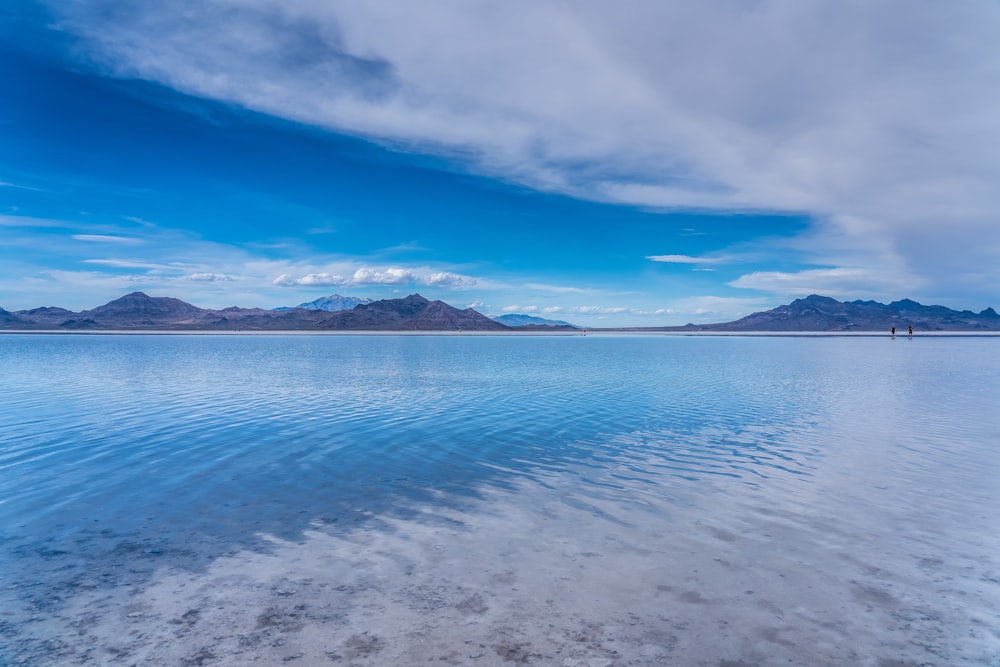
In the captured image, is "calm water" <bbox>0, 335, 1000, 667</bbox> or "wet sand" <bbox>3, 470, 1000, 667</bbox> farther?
"calm water" <bbox>0, 335, 1000, 667</bbox>

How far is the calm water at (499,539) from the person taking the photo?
7.89m

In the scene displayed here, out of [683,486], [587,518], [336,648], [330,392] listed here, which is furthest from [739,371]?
[336,648]

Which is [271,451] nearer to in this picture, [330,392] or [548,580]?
[548,580]

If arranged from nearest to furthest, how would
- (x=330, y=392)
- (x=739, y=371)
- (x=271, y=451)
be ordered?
1. (x=271, y=451)
2. (x=330, y=392)
3. (x=739, y=371)

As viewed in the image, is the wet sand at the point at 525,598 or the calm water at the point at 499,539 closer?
the wet sand at the point at 525,598

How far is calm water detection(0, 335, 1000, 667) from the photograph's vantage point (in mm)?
7891

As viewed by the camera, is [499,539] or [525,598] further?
[499,539]

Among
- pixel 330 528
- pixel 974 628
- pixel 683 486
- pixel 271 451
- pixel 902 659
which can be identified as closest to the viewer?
pixel 902 659

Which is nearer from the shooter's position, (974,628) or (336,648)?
(336,648)

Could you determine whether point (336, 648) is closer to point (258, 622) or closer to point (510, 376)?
point (258, 622)

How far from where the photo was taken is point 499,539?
11773mm

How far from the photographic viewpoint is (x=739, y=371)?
2111 inches

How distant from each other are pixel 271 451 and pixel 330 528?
27.7 feet

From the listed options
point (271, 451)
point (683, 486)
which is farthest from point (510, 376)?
point (683, 486)
